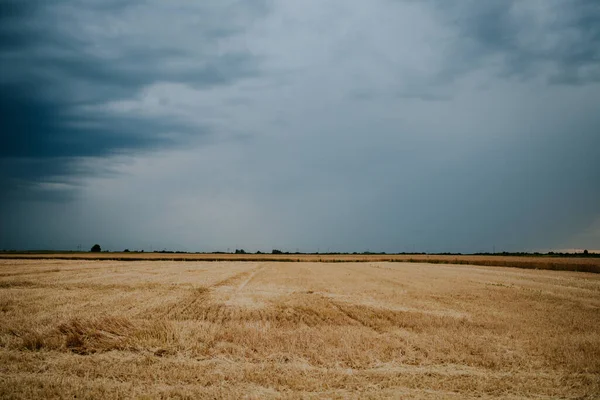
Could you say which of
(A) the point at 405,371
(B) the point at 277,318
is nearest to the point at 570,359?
(A) the point at 405,371

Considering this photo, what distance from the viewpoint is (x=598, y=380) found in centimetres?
794

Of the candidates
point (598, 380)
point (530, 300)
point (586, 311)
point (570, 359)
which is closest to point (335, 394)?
point (598, 380)

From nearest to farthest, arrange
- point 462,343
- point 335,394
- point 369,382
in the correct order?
point 335,394, point 369,382, point 462,343

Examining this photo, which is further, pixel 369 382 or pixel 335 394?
pixel 369 382

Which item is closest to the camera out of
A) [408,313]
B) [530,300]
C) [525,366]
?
[525,366]

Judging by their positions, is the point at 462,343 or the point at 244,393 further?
the point at 462,343

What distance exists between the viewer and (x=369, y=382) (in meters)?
7.60

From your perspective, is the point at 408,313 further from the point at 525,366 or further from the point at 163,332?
the point at 163,332

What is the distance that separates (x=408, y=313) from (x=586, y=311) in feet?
26.3

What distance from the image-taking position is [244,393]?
7.03 meters

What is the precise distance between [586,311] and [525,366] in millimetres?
10501

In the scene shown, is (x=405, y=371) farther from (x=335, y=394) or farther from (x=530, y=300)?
(x=530, y=300)

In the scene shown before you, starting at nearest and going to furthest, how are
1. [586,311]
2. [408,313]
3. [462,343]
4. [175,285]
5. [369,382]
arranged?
[369,382]
[462,343]
[408,313]
[586,311]
[175,285]

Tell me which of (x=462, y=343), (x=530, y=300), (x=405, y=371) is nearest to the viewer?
(x=405, y=371)
